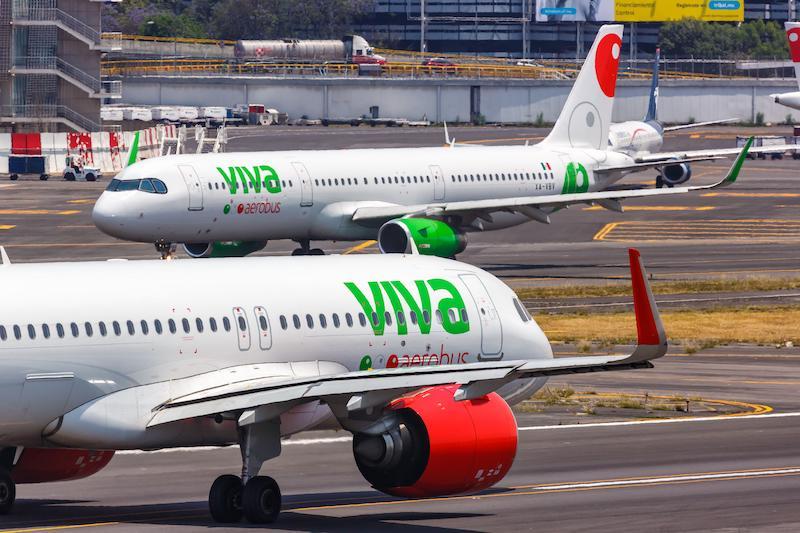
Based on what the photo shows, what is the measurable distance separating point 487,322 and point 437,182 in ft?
133

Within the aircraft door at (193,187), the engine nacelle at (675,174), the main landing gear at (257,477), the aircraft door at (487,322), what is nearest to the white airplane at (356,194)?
the aircraft door at (193,187)

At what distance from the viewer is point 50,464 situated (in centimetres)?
2872

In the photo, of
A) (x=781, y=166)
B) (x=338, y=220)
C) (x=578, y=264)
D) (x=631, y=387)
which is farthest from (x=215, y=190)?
(x=781, y=166)

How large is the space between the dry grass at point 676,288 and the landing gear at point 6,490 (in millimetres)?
36520

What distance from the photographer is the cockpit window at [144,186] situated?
64.1 meters

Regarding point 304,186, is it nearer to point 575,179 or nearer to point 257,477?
point 575,179

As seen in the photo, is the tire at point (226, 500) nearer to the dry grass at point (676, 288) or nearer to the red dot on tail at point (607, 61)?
the dry grass at point (676, 288)

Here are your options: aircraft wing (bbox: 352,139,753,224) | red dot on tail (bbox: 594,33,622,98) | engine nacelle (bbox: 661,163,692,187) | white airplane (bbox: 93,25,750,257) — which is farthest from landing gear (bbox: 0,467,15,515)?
engine nacelle (bbox: 661,163,692,187)

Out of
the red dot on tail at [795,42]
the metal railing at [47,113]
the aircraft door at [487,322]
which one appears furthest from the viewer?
the metal railing at [47,113]

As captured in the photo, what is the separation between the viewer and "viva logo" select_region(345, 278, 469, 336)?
3002cm

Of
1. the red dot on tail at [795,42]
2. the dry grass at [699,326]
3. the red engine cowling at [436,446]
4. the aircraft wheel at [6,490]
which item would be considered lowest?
the dry grass at [699,326]

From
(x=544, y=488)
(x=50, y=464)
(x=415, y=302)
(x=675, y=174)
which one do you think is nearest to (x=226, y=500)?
(x=50, y=464)

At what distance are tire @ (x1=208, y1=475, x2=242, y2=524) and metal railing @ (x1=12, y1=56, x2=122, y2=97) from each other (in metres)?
114

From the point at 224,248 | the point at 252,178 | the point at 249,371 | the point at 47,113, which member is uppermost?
the point at 47,113
